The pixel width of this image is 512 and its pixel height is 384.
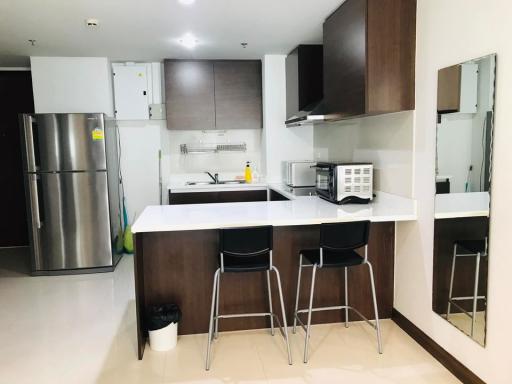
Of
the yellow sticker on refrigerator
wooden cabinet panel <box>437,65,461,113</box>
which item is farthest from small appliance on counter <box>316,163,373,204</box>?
the yellow sticker on refrigerator

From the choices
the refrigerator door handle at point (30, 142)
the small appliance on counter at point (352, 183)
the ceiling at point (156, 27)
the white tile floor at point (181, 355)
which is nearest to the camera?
the white tile floor at point (181, 355)

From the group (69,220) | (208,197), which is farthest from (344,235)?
(69,220)

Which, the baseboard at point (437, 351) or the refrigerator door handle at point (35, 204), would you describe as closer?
the baseboard at point (437, 351)

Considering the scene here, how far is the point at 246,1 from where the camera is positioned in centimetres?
311

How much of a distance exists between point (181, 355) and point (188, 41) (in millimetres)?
2979

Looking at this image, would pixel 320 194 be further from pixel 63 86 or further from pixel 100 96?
pixel 63 86

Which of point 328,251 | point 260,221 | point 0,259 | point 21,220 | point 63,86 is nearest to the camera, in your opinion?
point 260,221

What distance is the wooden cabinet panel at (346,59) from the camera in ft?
9.30

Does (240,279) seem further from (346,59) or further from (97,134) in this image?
(97,134)

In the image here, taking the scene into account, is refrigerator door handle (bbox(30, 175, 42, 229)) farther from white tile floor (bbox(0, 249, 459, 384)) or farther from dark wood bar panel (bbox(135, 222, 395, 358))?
dark wood bar panel (bbox(135, 222, 395, 358))

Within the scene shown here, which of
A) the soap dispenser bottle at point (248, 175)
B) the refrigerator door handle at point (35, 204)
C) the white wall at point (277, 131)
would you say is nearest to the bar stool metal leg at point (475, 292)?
the white wall at point (277, 131)

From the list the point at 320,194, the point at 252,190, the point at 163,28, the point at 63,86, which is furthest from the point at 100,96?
the point at 320,194

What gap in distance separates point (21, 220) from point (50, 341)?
3.35m

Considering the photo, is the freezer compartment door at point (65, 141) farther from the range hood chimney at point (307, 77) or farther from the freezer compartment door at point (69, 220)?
the range hood chimney at point (307, 77)
